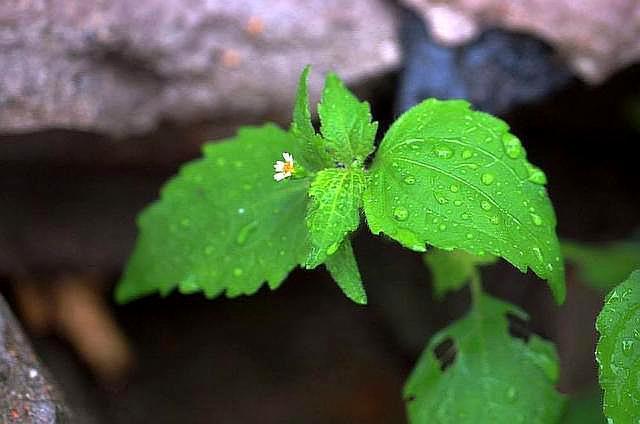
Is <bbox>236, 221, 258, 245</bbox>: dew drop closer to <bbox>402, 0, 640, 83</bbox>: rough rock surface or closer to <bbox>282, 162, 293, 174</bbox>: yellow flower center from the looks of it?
<bbox>282, 162, 293, 174</bbox>: yellow flower center

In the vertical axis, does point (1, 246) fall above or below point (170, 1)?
below

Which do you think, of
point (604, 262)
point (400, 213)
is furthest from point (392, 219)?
point (604, 262)

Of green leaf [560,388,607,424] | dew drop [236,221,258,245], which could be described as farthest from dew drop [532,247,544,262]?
green leaf [560,388,607,424]

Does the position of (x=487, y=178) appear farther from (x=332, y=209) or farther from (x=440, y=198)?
(x=332, y=209)

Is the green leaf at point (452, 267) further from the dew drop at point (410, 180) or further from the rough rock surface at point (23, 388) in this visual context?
the rough rock surface at point (23, 388)

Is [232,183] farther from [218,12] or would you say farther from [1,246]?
[1,246]

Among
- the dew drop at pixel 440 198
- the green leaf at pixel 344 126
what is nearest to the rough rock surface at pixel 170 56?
the green leaf at pixel 344 126

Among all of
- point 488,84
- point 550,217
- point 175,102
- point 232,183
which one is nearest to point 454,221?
point 550,217
